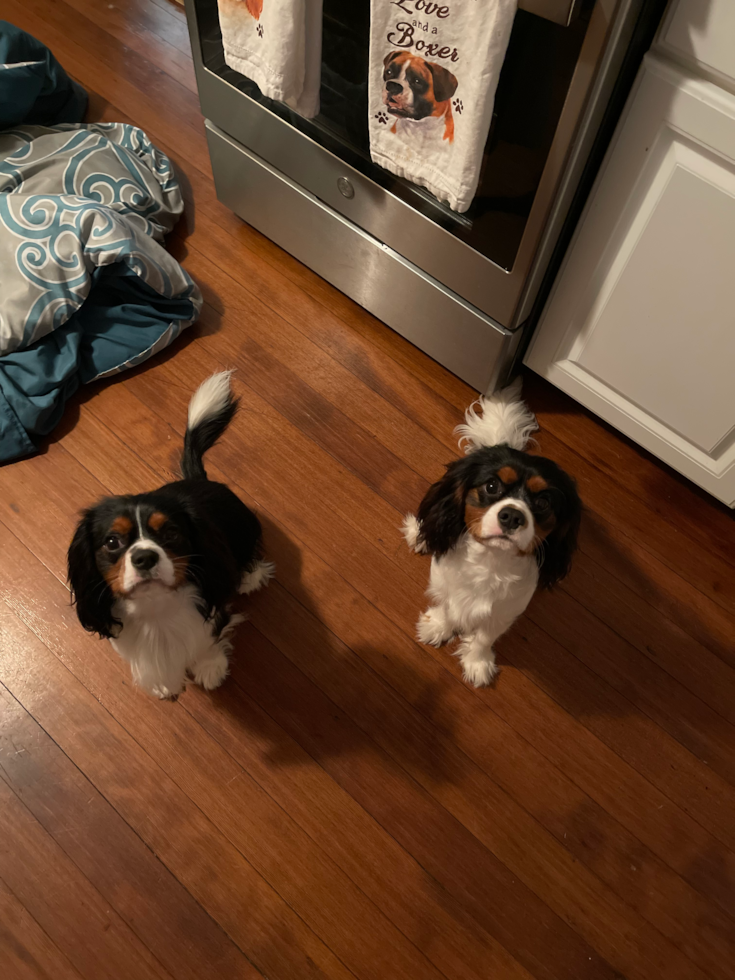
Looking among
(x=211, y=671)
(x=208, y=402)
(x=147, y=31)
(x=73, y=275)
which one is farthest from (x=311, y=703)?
(x=147, y=31)

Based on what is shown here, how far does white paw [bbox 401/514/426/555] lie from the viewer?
5.72 ft

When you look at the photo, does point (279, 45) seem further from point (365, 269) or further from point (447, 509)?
point (447, 509)

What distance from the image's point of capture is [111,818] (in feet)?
4.82

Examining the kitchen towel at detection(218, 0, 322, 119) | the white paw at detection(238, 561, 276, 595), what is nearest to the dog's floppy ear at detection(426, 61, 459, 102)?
the kitchen towel at detection(218, 0, 322, 119)

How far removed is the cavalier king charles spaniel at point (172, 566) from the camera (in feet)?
3.68

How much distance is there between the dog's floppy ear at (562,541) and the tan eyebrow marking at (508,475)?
10 centimetres

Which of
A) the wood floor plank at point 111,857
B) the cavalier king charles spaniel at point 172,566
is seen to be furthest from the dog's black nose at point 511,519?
the wood floor plank at point 111,857

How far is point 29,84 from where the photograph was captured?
7.09 ft

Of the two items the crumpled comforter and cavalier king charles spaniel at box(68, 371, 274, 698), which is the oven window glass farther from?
cavalier king charles spaniel at box(68, 371, 274, 698)

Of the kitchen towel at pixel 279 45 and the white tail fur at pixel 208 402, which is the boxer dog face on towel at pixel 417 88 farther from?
the white tail fur at pixel 208 402

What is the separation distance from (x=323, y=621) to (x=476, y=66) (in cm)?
122

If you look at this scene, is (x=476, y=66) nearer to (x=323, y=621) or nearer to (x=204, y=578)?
(x=204, y=578)

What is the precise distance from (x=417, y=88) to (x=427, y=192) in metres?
0.29

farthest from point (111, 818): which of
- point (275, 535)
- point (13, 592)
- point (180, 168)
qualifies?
point (180, 168)
